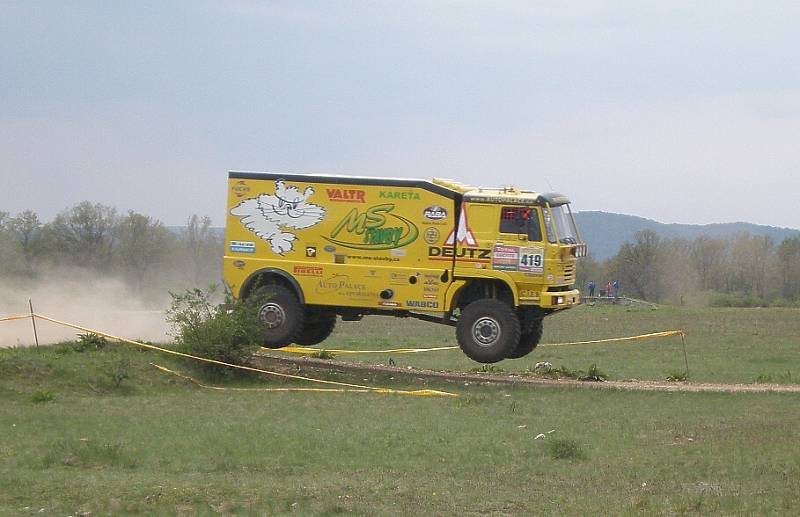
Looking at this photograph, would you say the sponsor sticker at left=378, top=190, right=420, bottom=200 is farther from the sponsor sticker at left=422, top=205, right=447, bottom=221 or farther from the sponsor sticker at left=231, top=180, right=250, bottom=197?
the sponsor sticker at left=231, top=180, right=250, bottom=197

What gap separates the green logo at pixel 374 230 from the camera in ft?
73.8

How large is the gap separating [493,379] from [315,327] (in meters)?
4.49

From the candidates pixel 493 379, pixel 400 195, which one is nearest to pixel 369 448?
pixel 400 195

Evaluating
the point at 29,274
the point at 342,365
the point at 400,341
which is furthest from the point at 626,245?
the point at 342,365

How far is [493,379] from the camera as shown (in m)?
23.7

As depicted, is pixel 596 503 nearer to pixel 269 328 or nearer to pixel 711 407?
pixel 711 407

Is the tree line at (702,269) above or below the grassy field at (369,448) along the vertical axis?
above

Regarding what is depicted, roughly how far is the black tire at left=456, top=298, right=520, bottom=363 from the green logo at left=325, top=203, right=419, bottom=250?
1979 mm

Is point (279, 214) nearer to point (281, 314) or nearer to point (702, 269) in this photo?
point (281, 314)

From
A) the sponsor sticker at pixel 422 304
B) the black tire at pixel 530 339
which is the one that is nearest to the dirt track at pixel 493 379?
the black tire at pixel 530 339

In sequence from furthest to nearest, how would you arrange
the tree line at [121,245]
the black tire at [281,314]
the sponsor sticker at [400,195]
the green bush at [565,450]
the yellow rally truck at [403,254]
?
the tree line at [121,245] < the black tire at [281,314] < the sponsor sticker at [400,195] < the yellow rally truck at [403,254] < the green bush at [565,450]

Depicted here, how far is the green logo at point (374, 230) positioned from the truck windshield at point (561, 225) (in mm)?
2692

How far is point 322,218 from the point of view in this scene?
906 inches

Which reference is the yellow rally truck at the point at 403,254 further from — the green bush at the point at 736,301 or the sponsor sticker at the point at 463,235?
the green bush at the point at 736,301
